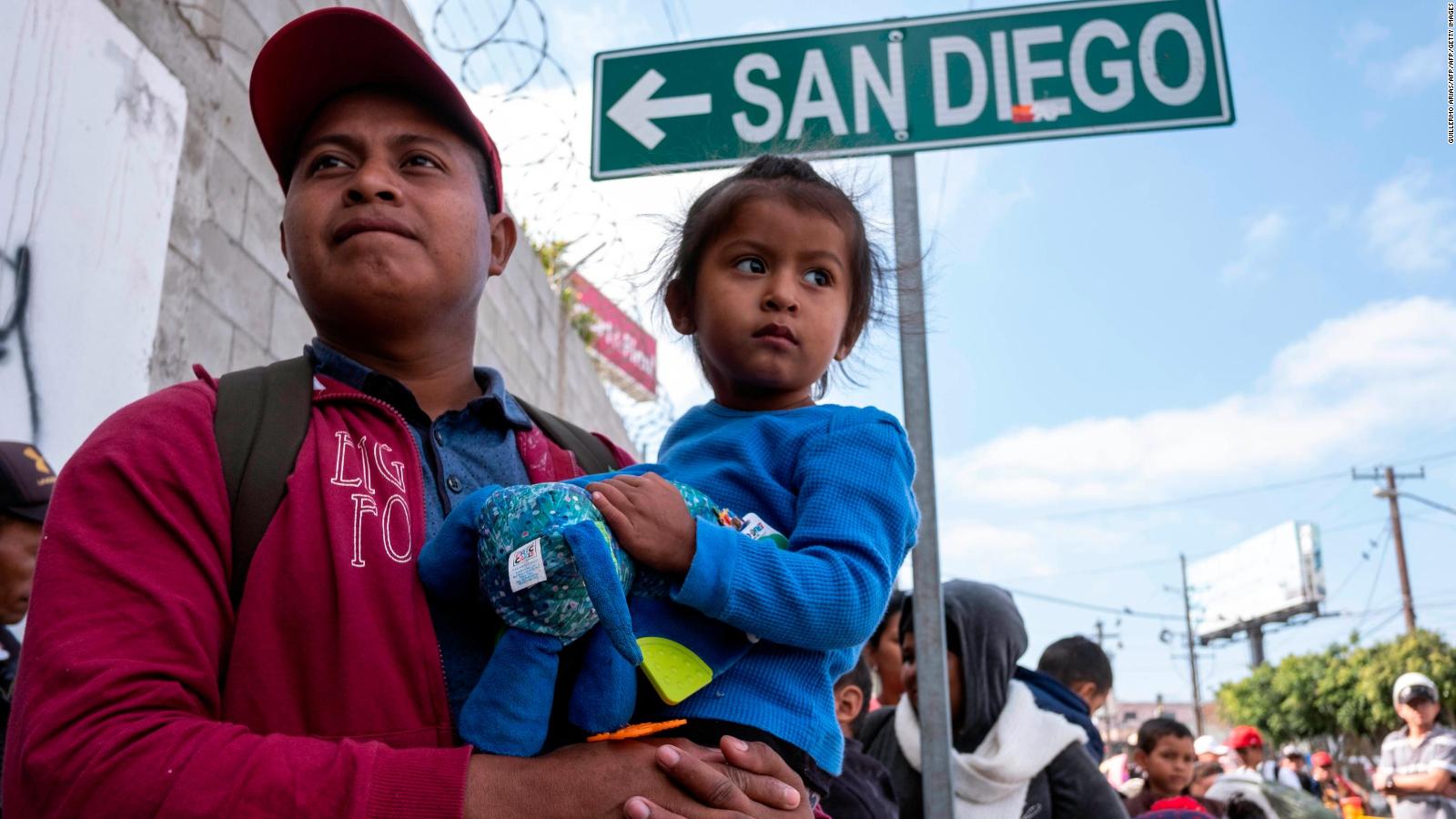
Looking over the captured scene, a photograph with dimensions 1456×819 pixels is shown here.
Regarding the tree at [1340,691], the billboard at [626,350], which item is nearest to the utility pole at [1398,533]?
the tree at [1340,691]

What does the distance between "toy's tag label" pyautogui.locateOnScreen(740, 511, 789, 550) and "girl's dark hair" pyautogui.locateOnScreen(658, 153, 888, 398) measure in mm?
596

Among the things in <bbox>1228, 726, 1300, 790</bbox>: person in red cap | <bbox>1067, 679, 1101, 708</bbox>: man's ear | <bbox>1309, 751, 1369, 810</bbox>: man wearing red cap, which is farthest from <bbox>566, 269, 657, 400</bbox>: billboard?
<bbox>1067, 679, 1101, 708</bbox>: man's ear

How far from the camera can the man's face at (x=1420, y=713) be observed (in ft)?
27.0

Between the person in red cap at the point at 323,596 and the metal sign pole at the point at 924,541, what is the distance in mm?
1330

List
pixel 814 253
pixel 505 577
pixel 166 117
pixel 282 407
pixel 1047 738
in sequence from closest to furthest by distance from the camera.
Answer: pixel 505 577 < pixel 282 407 < pixel 814 253 < pixel 166 117 < pixel 1047 738

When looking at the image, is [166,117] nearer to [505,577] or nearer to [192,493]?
[192,493]

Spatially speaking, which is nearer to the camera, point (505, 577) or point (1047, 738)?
point (505, 577)

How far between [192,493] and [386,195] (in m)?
0.56

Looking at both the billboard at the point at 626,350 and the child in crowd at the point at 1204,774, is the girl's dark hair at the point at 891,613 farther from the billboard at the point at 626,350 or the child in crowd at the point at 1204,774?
the billboard at the point at 626,350

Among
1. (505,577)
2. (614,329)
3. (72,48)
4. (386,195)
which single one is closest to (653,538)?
(505,577)

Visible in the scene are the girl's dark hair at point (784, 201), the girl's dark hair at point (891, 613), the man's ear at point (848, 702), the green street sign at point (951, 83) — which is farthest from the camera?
the girl's dark hair at point (891, 613)

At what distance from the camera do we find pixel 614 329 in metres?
27.2

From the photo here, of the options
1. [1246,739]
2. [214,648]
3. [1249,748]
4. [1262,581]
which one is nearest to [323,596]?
[214,648]

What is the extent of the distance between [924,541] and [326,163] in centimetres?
186
